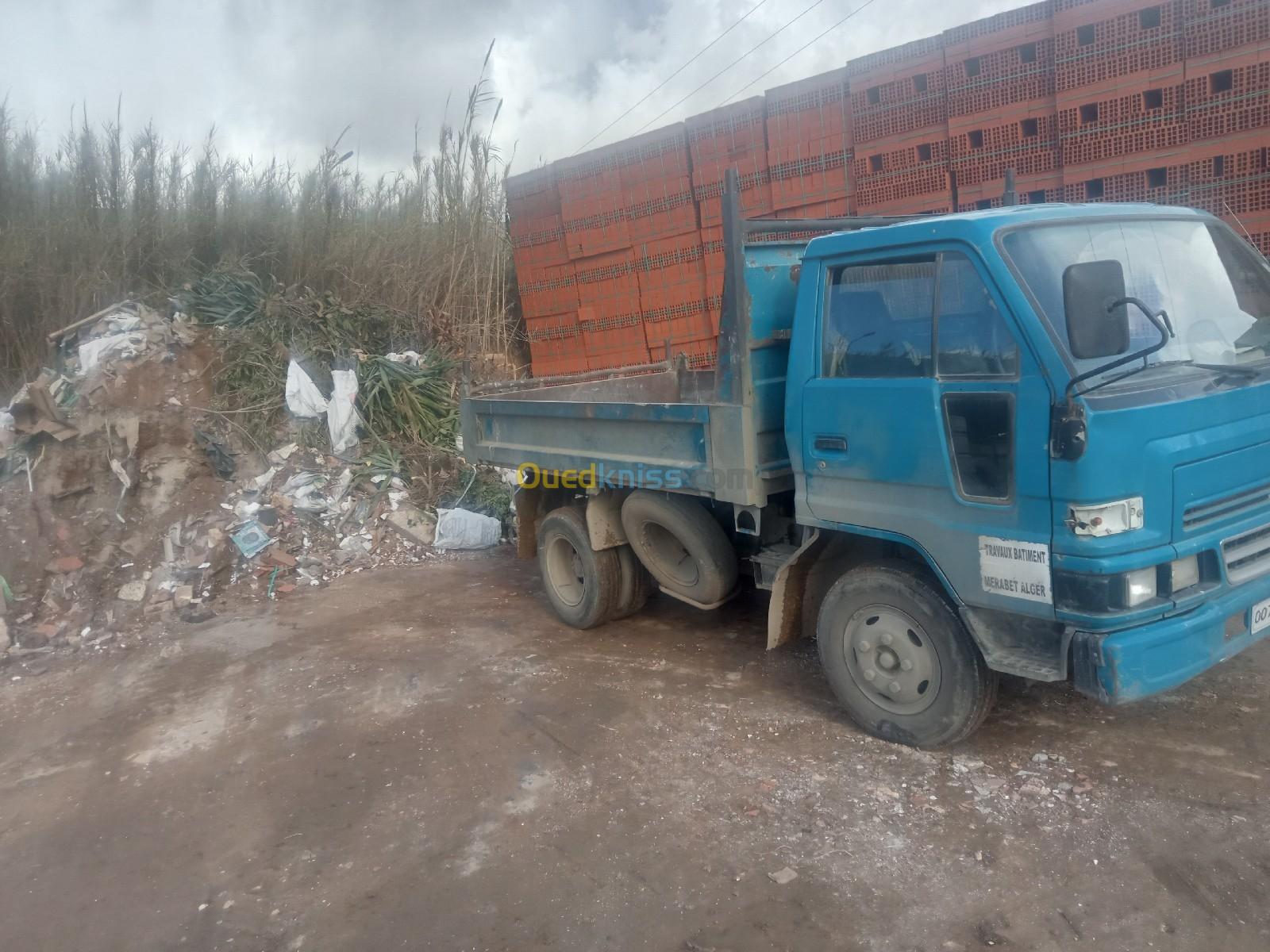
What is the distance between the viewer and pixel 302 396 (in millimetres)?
9414

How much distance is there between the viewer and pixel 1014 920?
9.41 feet

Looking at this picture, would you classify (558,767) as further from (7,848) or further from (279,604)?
(279,604)

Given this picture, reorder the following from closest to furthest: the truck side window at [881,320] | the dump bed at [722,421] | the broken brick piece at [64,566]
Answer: the truck side window at [881,320], the dump bed at [722,421], the broken brick piece at [64,566]

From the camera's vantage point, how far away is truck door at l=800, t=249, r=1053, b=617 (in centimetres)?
327

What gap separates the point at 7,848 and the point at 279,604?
338cm

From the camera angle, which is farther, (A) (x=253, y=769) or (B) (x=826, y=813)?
(A) (x=253, y=769)

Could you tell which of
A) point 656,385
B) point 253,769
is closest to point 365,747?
point 253,769

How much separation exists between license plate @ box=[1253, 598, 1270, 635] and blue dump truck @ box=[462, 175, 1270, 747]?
16mm

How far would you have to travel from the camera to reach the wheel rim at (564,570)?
6223 millimetres

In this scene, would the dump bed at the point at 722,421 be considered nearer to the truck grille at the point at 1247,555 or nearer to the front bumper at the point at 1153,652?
the front bumper at the point at 1153,652

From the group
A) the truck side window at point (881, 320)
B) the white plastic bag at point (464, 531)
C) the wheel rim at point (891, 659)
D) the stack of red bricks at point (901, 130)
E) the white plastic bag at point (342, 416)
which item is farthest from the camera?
the white plastic bag at point (342, 416)

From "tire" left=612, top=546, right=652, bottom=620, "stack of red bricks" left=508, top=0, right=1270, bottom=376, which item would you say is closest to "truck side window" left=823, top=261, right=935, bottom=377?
"stack of red bricks" left=508, top=0, right=1270, bottom=376

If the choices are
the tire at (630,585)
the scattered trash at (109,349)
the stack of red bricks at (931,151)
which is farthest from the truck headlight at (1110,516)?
the scattered trash at (109,349)

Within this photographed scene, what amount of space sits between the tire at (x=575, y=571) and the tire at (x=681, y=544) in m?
0.36
